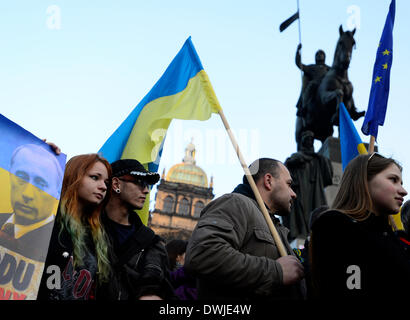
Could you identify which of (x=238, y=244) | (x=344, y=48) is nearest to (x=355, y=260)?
(x=238, y=244)

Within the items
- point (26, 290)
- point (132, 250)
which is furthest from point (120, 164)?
point (26, 290)

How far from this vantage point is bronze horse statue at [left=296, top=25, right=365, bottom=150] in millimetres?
8688

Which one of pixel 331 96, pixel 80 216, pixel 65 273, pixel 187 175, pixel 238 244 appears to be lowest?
pixel 65 273

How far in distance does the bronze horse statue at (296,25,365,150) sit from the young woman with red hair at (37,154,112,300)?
667cm

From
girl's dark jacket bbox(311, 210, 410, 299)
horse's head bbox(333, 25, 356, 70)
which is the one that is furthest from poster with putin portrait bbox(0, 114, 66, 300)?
horse's head bbox(333, 25, 356, 70)

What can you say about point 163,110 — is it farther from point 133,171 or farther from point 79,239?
point 79,239

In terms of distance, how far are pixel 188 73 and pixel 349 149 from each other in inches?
77.6

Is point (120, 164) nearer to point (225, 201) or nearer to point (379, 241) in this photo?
point (225, 201)

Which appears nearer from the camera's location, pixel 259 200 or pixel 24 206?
pixel 24 206

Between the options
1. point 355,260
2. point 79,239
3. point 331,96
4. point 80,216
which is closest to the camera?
point 355,260

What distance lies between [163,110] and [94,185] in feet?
3.78

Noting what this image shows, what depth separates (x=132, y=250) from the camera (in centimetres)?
267

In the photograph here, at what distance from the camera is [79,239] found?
2.52m

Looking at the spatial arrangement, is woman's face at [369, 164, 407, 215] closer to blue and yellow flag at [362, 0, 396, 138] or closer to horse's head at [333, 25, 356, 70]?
blue and yellow flag at [362, 0, 396, 138]
